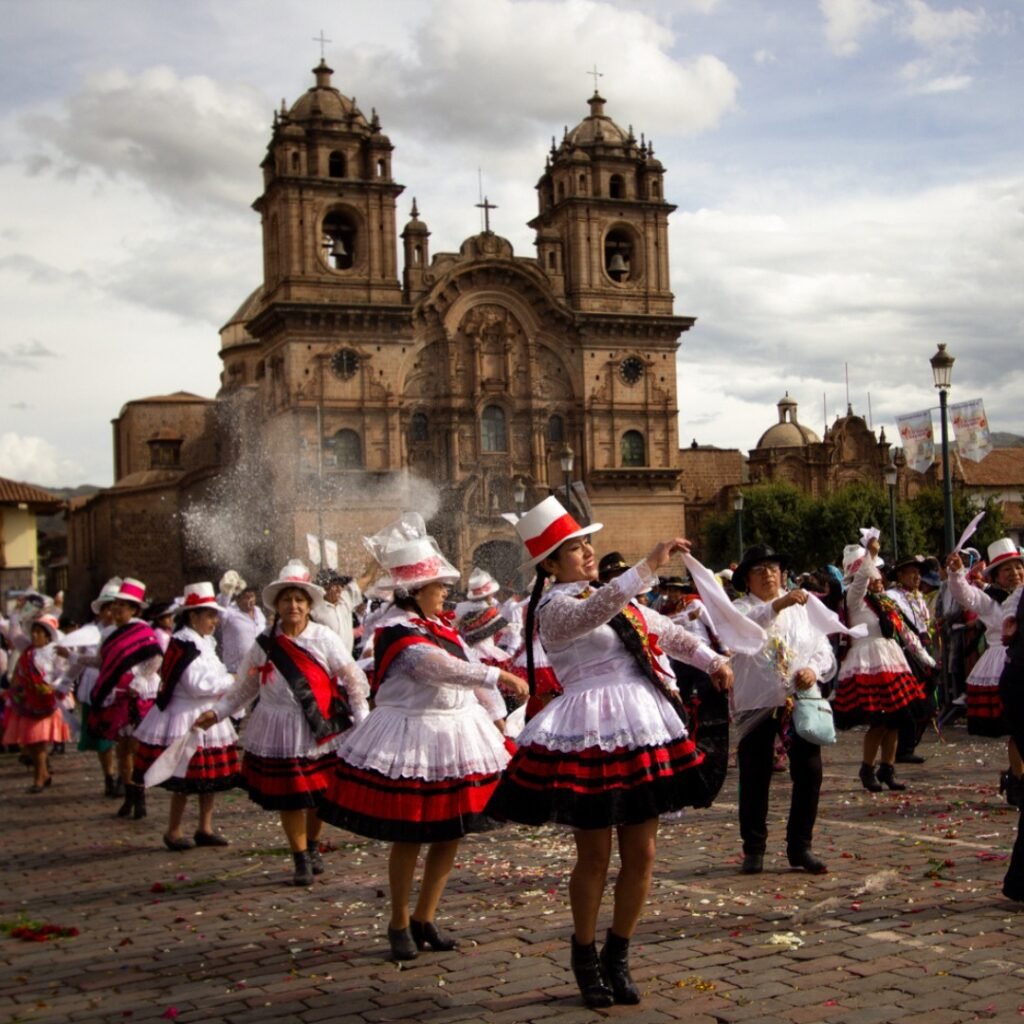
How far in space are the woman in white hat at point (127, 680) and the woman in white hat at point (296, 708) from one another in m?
4.04

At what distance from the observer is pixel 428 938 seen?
7.09m

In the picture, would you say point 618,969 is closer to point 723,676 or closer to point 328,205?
point 723,676

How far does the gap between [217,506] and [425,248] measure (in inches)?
561

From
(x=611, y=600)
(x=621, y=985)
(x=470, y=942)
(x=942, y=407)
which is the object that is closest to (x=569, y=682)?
(x=611, y=600)

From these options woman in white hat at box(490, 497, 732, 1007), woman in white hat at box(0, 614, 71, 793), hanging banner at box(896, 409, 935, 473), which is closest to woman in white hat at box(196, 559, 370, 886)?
woman in white hat at box(490, 497, 732, 1007)

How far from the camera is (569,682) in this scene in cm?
629

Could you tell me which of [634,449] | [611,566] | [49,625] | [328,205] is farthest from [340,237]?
[611,566]

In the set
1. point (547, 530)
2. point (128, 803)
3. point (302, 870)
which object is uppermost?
point (547, 530)

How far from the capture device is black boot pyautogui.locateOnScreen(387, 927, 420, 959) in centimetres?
693

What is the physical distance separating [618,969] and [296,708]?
3734 mm

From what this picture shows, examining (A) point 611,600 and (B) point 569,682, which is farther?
(B) point 569,682

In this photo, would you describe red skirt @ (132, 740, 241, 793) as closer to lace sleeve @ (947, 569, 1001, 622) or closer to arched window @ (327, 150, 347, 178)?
lace sleeve @ (947, 569, 1001, 622)

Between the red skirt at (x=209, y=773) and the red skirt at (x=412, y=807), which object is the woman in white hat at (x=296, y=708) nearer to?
the red skirt at (x=209, y=773)

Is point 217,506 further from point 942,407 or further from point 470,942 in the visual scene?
point 470,942
